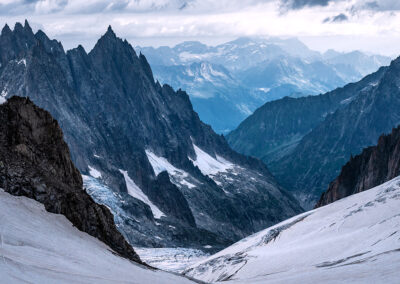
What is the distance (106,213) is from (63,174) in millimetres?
5500

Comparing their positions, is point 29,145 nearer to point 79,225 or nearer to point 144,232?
point 79,225

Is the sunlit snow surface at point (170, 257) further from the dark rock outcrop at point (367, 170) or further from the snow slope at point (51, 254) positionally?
the snow slope at point (51, 254)

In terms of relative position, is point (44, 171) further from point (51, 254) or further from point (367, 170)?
point (367, 170)

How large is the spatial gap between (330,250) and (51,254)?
32.3m

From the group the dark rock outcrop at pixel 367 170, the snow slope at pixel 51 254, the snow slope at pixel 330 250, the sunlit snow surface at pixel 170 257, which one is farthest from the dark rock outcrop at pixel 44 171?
the dark rock outcrop at pixel 367 170

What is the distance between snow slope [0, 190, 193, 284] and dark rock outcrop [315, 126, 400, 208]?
99.0 m

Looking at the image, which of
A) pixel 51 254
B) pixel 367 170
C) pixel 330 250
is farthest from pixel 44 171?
pixel 367 170

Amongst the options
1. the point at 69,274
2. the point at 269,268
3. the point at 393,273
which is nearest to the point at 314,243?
the point at 269,268

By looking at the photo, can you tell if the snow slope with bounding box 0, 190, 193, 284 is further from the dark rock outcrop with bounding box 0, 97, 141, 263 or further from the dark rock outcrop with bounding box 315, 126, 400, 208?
the dark rock outcrop with bounding box 315, 126, 400, 208

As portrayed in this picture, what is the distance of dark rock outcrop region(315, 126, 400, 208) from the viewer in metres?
141

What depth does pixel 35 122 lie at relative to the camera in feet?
178

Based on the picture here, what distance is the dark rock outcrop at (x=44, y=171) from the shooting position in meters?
47.2

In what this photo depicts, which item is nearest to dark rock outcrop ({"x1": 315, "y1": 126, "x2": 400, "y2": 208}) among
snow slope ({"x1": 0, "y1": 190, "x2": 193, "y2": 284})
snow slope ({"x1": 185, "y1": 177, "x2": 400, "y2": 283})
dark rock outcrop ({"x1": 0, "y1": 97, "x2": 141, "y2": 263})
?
snow slope ({"x1": 185, "y1": 177, "x2": 400, "y2": 283})

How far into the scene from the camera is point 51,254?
39375 mm
